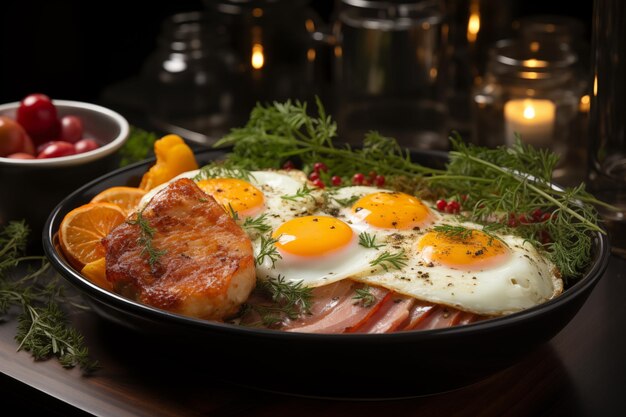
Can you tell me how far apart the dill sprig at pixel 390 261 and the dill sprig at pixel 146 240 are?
0.37 m

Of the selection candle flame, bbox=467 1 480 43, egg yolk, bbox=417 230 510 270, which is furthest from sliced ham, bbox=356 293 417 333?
candle flame, bbox=467 1 480 43

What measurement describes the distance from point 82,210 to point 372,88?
1.42 metres

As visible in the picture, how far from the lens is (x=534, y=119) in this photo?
2680 mm

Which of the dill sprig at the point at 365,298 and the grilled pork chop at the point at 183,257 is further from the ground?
the grilled pork chop at the point at 183,257

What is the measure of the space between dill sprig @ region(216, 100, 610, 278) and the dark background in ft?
5.37

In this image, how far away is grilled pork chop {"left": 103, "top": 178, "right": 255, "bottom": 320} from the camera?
1433mm

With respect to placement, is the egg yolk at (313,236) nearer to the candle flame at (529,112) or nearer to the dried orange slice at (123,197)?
the dried orange slice at (123,197)

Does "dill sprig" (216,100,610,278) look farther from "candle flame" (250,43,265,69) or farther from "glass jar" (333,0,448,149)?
"candle flame" (250,43,265,69)

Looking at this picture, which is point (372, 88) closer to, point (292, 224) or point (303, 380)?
point (292, 224)

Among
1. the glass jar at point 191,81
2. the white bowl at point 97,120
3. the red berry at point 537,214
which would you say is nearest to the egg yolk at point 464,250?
the red berry at point 537,214

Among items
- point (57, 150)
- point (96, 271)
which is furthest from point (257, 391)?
point (57, 150)

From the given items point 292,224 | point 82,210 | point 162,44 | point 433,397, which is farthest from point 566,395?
point 162,44

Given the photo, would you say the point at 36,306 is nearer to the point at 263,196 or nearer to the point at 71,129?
the point at 263,196

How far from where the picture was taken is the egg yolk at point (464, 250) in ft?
5.01
